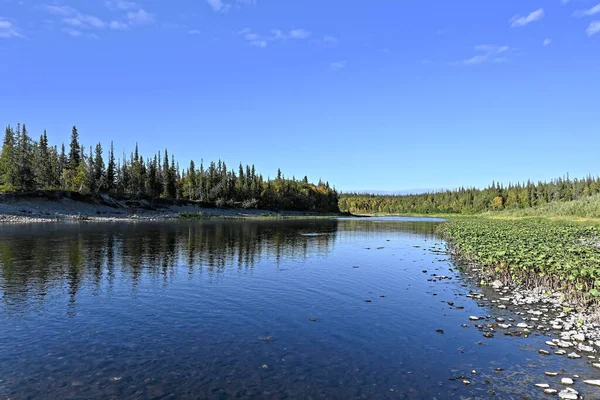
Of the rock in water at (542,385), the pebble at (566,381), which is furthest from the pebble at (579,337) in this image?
the rock in water at (542,385)

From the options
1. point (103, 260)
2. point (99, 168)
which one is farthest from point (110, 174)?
point (103, 260)

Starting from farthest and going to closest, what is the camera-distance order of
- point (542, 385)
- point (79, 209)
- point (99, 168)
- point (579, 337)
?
1. point (99, 168)
2. point (79, 209)
3. point (579, 337)
4. point (542, 385)

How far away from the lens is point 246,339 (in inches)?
527

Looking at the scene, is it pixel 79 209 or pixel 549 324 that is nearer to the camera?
pixel 549 324

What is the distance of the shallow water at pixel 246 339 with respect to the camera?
998 centimetres

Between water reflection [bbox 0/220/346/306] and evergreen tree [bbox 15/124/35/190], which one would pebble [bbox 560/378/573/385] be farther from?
evergreen tree [bbox 15/124/35/190]

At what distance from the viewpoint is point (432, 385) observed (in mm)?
10234

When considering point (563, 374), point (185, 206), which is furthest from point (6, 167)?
point (563, 374)

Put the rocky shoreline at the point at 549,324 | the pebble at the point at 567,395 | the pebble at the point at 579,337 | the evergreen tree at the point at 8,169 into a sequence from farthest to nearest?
the evergreen tree at the point at 8,169 < the pebble at the point at 579,337 < the rocky shoreline at the point at 549,324 < the pebble at the point at 567,395

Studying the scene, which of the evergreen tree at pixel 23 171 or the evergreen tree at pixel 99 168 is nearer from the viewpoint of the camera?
the evergreen tree at pixel 23 171

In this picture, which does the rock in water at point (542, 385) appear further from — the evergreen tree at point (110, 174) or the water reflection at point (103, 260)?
the evergreen tree at point (110, 174)

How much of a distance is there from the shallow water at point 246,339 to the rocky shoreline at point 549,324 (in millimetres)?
346

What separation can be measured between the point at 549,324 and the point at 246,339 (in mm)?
11686

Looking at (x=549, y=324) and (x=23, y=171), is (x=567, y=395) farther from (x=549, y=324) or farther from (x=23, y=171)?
(x=23, y=171)
